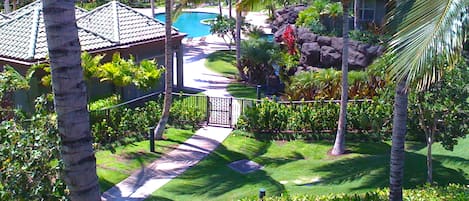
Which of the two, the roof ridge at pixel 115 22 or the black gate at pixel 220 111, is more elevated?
the roof ridge at pixel 115 22

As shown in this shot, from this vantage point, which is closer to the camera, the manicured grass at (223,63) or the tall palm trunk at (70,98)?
the tall palm trunk at (70,98)

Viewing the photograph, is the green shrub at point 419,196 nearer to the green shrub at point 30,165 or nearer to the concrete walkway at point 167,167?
the green shrub at point 30,165

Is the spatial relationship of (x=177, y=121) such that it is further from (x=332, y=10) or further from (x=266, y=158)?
(x=332, y=10)

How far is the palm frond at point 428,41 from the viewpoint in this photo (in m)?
5.53

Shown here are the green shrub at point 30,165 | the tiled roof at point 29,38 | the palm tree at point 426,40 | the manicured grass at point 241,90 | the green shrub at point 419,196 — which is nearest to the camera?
the palm tree at point 426,40

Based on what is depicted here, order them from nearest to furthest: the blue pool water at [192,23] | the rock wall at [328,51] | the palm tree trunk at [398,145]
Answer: the palm tree trunk at [398,145] → the rock wall at [328,51] → the blue pool water at [192,23]

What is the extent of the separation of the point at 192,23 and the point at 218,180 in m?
39.3

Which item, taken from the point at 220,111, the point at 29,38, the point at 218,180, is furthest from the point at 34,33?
the point at 218,180

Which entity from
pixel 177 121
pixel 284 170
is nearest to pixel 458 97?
pixel 284 170

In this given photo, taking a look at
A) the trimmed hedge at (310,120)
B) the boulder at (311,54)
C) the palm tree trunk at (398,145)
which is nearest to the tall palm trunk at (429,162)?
the palm tree trunk at (398,145)

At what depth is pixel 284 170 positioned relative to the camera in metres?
14.3

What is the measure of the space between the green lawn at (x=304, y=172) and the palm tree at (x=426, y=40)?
623 cm

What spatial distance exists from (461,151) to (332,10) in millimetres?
15690

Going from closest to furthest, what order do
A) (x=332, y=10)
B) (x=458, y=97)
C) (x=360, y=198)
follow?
(x=360, y=198), (x=458, y=97), (x=332, y=10)
